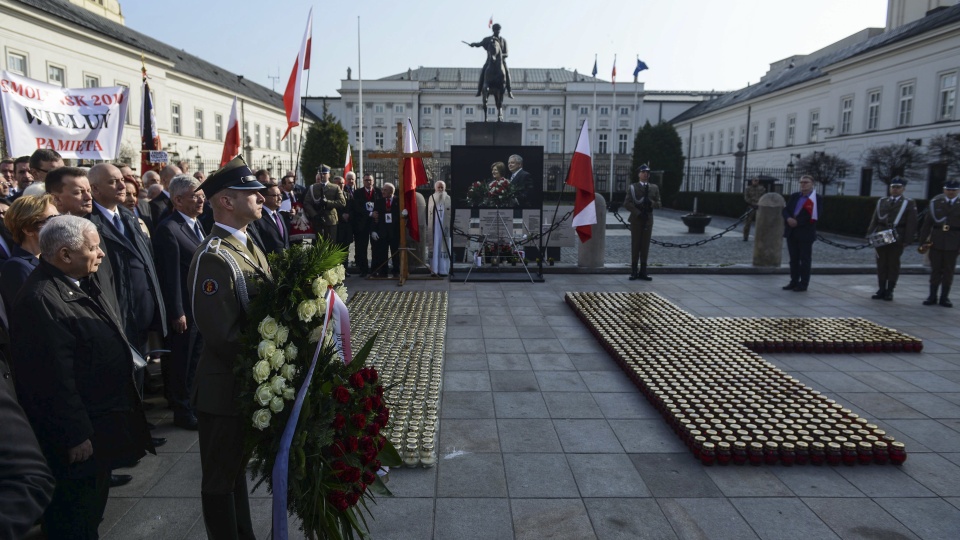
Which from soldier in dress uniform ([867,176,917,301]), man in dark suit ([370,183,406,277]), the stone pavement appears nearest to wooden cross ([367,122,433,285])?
man in dark suit ([370,183,406,277])

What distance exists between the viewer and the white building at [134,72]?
29484 mm

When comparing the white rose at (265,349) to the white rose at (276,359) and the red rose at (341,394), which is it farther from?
the red rose at (341,394)

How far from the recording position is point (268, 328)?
2705 mm

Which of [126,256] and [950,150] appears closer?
[126,256]

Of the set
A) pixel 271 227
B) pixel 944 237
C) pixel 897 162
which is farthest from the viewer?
pixel 897 162

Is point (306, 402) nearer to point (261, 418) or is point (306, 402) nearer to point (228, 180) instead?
point (261, 418)

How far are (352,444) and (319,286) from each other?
760 millimetres

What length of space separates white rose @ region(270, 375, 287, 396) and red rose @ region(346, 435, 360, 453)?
1.33 feet

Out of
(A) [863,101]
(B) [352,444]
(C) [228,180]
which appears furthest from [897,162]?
(C) [228,180]

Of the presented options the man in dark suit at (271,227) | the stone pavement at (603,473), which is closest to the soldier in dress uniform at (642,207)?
the stone pavement at (603,473)

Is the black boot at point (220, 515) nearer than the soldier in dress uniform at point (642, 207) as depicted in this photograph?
Yes

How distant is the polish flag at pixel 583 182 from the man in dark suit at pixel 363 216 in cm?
394

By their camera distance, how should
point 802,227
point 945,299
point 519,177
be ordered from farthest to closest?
1. point 519,177
2. point 802,227
3. point 945,299

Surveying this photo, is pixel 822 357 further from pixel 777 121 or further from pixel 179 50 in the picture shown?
pixel 179 50
